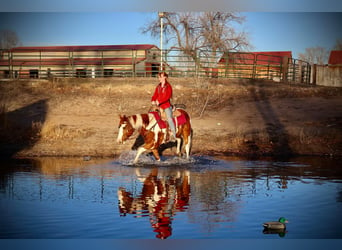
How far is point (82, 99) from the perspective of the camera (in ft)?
83.9

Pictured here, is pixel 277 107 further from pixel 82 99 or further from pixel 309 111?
pixel 82 99

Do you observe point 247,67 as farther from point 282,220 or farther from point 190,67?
point 282,220

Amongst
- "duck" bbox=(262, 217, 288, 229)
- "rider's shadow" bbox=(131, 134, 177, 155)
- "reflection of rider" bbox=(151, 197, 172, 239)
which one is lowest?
"reflection of rider" bbox=(151, 197, 172, 239)

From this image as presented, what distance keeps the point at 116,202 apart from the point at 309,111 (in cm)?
1517

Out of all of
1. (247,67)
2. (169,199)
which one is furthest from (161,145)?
(247,67)

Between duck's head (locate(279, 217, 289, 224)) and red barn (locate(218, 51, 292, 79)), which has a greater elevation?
red barn (locate(218, 51, 292, 79))

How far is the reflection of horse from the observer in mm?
8039

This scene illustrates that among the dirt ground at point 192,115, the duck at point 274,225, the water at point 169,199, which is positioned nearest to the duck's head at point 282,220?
the duck at point 274,225

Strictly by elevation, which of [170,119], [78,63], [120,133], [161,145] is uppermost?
[78,63]

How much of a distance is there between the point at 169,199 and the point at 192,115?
42.8 ft

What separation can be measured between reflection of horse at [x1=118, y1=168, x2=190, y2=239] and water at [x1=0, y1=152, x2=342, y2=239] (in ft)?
0.05

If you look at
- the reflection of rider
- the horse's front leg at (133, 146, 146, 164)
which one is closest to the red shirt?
the horse's front leg at (133, 146, 146, 164)

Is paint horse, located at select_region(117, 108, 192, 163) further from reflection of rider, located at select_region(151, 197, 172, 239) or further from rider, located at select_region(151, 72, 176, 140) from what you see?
reflection of rider, located at select_region(151, 197, 172, 239)

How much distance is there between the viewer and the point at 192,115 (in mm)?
22609
